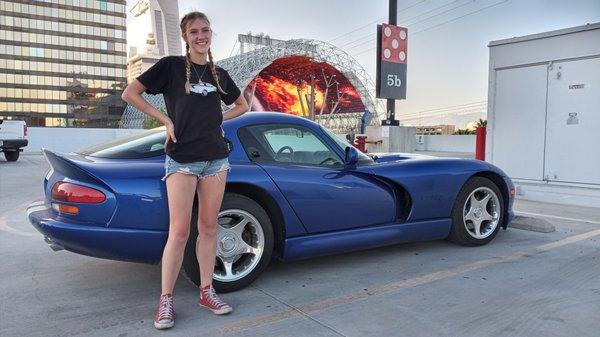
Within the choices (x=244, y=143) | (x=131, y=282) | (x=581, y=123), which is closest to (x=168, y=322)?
(x=131, y=282)

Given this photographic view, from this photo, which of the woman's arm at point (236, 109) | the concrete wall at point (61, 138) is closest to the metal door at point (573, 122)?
the woman's arm at point (236, 109)

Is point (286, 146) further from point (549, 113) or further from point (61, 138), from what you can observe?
point (61, 138)

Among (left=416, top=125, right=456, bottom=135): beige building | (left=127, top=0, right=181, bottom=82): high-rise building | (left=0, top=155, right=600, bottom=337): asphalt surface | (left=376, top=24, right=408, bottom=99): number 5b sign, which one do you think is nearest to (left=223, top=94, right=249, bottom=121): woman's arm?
(left=0, top=155, right=600, bottom=337): asphalt surface

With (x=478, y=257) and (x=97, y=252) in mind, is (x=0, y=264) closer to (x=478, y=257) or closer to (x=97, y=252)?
(x=97, y=252)

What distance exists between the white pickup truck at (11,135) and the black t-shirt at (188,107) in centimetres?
1573

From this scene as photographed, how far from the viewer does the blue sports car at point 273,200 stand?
301 cm

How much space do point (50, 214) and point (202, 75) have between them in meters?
1.37

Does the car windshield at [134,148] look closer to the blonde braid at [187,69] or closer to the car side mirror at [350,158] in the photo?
the blonde braid at [187,69]

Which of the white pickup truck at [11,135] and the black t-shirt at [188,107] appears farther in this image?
the white pickup truck at [11,135]

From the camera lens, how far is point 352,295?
335cm

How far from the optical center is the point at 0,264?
408 centimetres

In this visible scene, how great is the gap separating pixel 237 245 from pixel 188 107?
116 cm

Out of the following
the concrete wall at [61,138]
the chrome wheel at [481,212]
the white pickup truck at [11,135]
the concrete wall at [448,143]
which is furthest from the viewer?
the concrete wall at [448,143]

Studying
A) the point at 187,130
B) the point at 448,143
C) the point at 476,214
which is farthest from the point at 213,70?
the point at 448,143
